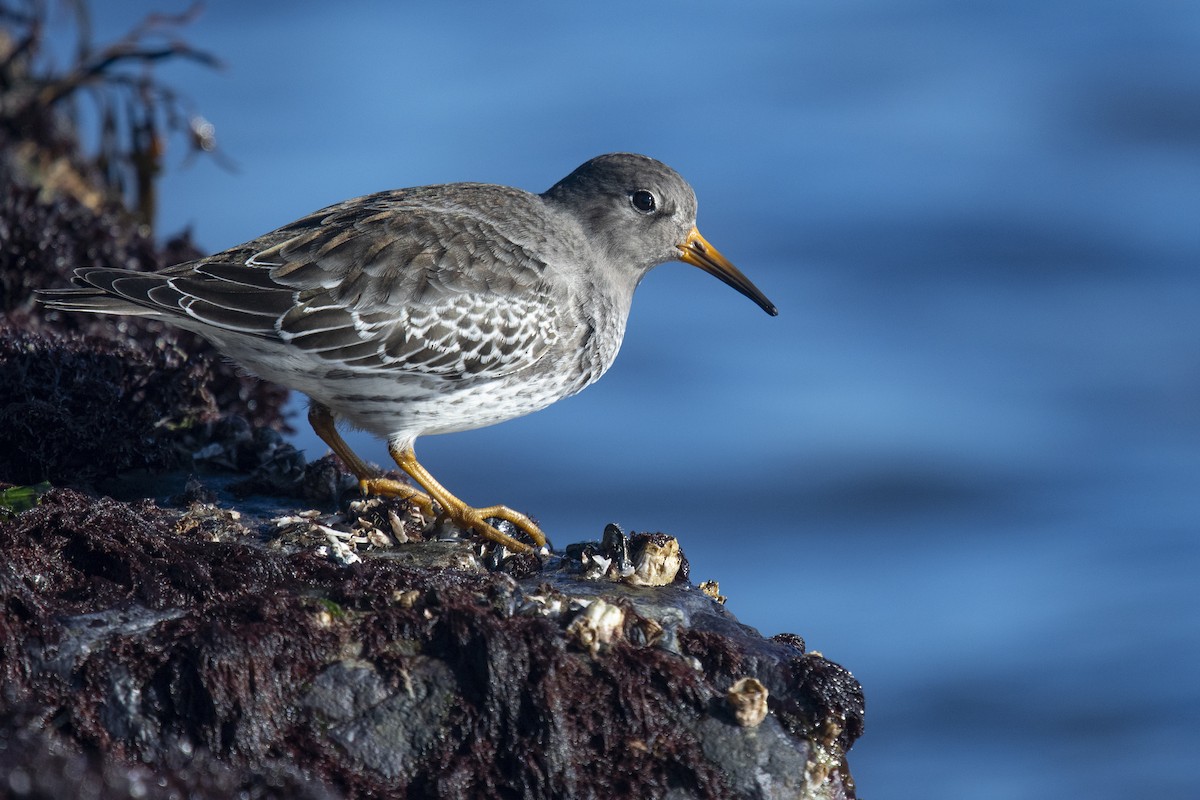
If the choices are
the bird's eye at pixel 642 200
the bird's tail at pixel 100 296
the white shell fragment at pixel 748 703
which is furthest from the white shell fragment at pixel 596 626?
the bird's eye at pixel 642 200

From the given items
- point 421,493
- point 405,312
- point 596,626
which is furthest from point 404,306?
point 596,626

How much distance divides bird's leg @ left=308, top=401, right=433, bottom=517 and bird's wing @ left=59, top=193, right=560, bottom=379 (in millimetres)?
536

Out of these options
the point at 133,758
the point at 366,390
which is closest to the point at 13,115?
the point at 366,390

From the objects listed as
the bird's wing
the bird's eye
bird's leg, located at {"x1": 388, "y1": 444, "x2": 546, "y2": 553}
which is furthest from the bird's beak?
bird's leg, located at {"x1": 388, "y1": 444, "x2": 546, "y2": 553}

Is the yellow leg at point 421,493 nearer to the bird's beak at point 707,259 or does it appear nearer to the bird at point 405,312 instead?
the bird at point 405,312

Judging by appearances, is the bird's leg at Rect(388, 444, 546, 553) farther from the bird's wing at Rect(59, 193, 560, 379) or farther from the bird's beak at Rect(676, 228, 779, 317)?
the bird's beak at Rect(676, 228, 779, 317)

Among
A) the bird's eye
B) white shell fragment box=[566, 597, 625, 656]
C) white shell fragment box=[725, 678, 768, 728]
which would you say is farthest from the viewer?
the bird's eye

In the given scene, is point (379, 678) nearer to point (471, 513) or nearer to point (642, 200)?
point (471, 513)

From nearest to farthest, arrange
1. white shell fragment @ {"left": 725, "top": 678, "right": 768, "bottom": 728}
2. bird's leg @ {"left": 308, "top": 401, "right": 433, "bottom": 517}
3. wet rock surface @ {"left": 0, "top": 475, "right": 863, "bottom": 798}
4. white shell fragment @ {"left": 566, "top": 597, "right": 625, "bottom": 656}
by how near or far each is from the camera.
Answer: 1. wet rock surface @ {"left": 0, "top": 475, "right": 863, "bottom": 798}
2. white shell fragment @ {"left": 725, "top": 678, "right": 768, "bottom": 728}
3. white shell fragment @ {"left": 566, "top": 597, "right": 625, "bottom": 656}
4. bird's leg @ {"left": 308, "top": 401, "right": 433, "bottom": 517}

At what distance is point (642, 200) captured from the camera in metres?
7.23

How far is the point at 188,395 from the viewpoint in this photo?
6562 millimetres

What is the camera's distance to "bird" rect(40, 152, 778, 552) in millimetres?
6000

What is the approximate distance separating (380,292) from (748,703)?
2808 millimetres

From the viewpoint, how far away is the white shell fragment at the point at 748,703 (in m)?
4.33
